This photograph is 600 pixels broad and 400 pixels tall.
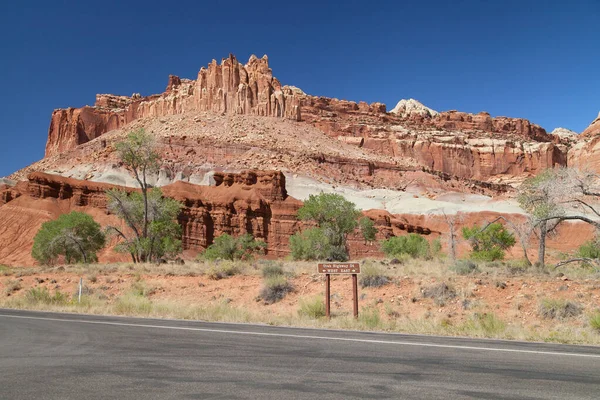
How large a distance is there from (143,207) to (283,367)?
2902 centimetres

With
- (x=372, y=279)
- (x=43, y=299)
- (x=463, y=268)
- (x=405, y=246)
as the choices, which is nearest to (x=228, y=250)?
(x=405, y=246)

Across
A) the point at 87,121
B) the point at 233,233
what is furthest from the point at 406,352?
the point at 87,121

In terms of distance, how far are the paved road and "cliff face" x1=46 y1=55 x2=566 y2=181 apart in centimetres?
11941

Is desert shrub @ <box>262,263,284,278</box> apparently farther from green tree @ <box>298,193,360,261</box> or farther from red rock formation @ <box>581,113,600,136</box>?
red rock formation @ <box>581,113,600,136</box>

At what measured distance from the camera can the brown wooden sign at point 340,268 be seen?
12691mm

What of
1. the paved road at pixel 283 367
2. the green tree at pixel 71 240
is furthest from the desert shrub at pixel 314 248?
the paved road at pixel 283 367

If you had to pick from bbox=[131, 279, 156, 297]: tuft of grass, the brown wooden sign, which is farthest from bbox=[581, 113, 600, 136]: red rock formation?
the brown wooden sign

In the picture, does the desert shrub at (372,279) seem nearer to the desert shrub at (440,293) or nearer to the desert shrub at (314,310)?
the desert shrub at (440,293)

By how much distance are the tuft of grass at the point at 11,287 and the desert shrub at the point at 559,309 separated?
2278cm

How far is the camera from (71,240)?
39.8 metres

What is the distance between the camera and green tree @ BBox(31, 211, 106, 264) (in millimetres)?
41156

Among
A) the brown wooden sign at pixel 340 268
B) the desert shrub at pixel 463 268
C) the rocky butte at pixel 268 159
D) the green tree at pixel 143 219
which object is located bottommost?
the desert shrub at pixel 463 268

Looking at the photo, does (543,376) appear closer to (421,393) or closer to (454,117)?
(421,393)

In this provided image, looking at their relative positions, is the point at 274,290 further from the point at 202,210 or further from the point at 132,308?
the point at 202,210
